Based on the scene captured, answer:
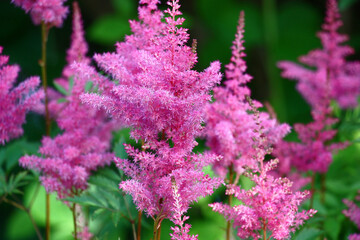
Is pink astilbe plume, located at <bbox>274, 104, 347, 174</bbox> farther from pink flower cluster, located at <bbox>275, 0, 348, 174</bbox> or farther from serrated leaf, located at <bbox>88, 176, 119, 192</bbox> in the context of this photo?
serrated leaf, located at <bbox>88, 176, 119, 192</bbox>

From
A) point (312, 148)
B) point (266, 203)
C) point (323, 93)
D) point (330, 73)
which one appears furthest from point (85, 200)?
point (330, 73)

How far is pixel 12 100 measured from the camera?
52.7 inches

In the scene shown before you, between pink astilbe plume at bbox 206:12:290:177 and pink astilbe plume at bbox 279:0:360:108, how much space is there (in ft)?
1.89

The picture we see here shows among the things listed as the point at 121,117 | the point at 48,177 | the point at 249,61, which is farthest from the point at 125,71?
the point at 249,61

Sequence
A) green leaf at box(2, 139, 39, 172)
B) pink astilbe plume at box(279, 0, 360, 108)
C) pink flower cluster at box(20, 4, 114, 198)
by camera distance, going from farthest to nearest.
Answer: pink astilbe plume at box(279, 0, 360, 108)
green leaf at box(2, 139, 39, 172)
pink flower cluster at box(20, 4, 114, 198)

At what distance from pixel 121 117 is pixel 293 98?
10.3 feet

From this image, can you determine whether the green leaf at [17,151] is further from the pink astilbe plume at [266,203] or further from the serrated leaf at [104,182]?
the pink astilbe plume at [266,203]

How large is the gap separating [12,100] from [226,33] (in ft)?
8.71

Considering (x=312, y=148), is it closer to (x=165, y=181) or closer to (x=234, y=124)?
(x=234, y=124)

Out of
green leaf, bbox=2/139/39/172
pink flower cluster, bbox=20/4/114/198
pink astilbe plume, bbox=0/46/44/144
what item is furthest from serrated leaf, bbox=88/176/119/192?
green leaf, bbox=2/139/39/172

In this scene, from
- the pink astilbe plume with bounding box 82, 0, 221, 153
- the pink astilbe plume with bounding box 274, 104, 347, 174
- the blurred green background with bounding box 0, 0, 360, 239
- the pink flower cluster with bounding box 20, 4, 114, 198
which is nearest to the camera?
the pink astilbe plume with bounding box 82, 0, 221, 153

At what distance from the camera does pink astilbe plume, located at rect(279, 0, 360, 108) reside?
76.3 inches

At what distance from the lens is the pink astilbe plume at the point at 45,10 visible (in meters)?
1.43

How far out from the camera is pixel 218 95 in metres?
1.37
